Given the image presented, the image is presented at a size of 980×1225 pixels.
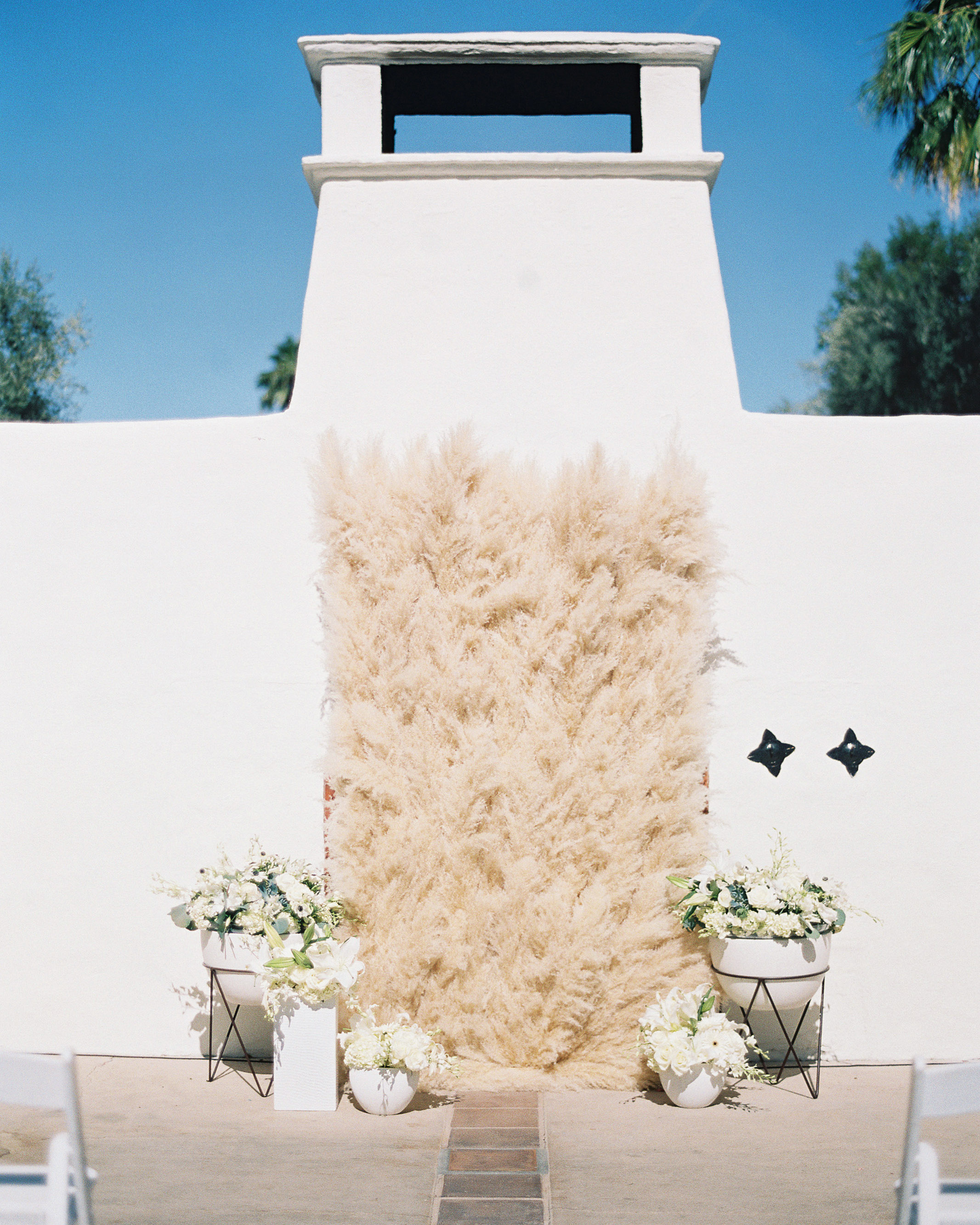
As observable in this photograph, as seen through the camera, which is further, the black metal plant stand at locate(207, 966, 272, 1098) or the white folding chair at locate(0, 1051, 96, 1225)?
the black metal plant stand at locate(207, 966, 272, 1098)

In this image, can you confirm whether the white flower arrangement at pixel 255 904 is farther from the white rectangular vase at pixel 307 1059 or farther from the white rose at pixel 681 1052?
the white rose at pixel 681 1052

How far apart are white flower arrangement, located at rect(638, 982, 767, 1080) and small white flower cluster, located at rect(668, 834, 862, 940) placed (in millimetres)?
288

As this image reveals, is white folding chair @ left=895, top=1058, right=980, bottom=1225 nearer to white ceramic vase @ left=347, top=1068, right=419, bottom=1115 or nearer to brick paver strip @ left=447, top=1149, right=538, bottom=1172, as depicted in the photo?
brick paver strip @ left=447, top=1149, right=538, bottom=1172

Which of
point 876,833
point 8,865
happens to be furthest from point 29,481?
point 876,833

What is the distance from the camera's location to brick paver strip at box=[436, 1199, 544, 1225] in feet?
9.29

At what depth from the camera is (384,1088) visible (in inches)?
144

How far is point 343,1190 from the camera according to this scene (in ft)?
10.0

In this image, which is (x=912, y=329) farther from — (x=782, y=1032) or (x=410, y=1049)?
(x=410, y=1049)

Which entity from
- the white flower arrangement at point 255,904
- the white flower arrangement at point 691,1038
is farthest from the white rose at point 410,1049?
the white flower arrangement at point 691,1038

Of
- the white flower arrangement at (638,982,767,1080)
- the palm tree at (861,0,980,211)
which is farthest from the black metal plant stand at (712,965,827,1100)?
the palm tree at (861,0,980,211)

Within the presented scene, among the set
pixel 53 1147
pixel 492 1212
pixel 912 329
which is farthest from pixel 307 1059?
pixel 912 329

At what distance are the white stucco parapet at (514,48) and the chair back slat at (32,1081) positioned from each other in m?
4.55

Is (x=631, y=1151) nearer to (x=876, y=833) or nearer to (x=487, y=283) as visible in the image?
(x=876, y=833)

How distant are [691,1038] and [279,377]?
1938 cm
